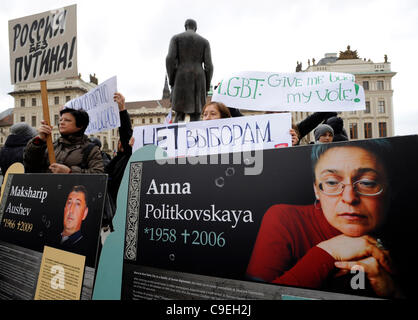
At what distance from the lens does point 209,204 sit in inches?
42.0

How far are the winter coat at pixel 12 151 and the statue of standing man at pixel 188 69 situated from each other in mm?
2079

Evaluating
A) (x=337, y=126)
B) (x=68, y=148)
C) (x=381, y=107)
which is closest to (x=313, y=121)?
(x=337, y=126)

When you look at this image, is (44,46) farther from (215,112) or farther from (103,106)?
(215,112)

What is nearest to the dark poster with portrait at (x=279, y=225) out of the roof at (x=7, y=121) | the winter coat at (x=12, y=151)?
the winter coat at (x=12, y=151)

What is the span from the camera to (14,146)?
3205 millimetres

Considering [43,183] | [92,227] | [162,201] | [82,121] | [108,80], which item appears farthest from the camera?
[108,80]

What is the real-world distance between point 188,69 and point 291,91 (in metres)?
2.02

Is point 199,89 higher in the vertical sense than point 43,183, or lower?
higher

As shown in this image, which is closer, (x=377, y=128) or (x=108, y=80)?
(x=108, y=80)

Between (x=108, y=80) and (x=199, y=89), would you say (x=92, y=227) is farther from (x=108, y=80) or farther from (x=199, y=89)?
(x=199, y=89)

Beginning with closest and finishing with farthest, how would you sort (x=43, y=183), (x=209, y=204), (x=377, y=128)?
(x=209, y=204)
(x=43, y=183)
(x=377, y=128)

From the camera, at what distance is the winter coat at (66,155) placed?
2281mm

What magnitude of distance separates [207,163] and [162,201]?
0.26 metres
